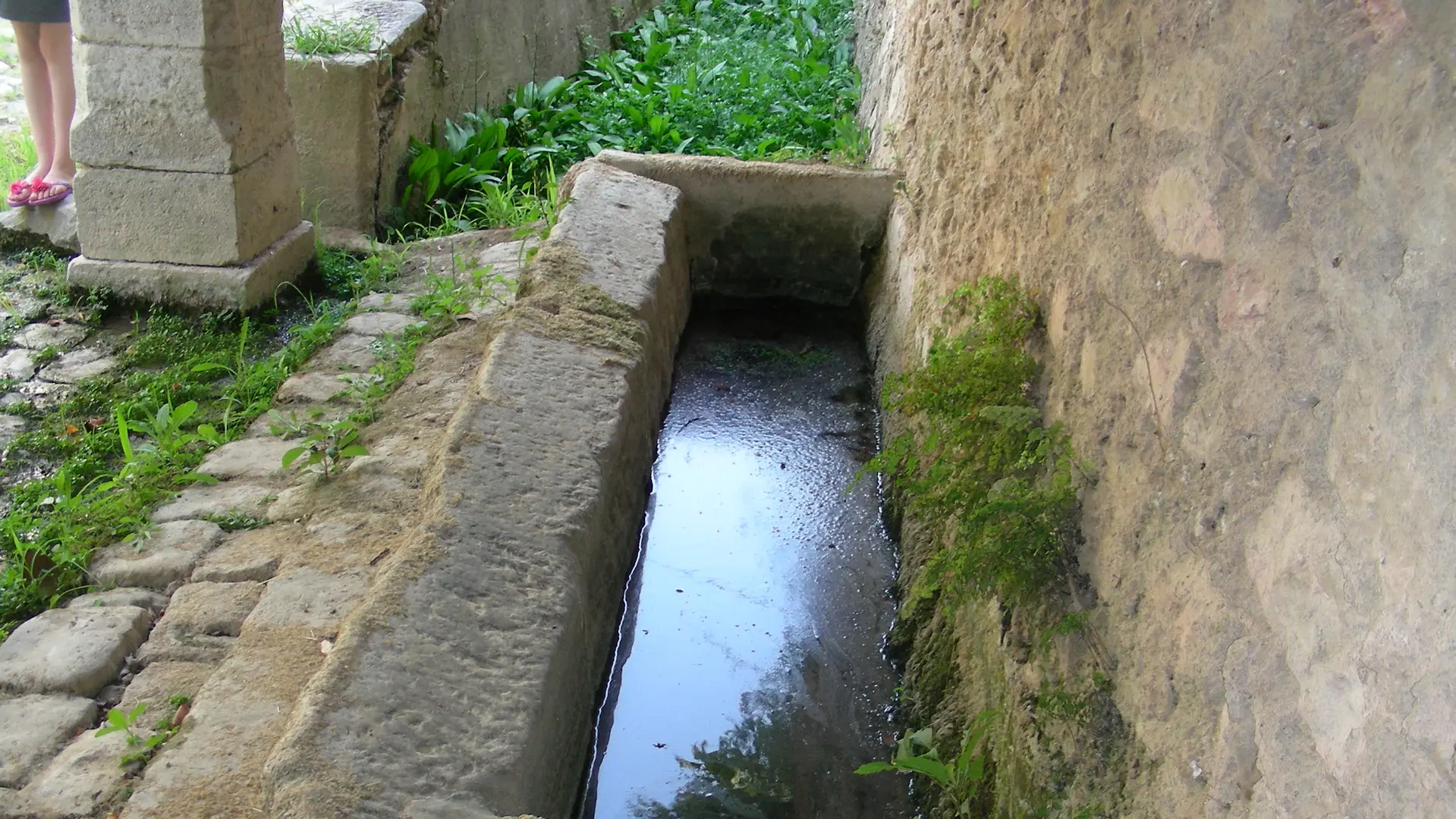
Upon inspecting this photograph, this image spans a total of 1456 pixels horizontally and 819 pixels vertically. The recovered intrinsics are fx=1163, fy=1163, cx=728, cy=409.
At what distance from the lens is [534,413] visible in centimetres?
292

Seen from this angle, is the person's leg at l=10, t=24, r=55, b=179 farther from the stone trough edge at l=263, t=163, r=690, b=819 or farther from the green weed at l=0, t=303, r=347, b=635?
the stone trough edge at l=263, t=163, r=690, b=819

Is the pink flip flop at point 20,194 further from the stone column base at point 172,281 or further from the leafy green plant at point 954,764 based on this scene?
the leafy green plant at point 954,764

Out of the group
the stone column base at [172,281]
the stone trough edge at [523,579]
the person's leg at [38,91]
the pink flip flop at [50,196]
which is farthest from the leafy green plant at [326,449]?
the person's leg at [38,91]

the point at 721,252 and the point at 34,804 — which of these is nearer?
the point at 34,804

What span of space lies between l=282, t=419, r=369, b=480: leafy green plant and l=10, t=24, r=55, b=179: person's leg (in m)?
2.05

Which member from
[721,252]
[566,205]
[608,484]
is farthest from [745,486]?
[721,252]

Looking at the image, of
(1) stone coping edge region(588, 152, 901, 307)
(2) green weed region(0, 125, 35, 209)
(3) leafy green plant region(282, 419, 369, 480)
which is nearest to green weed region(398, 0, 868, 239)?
(1) stone coping edge region(588, 152, 901, 307)

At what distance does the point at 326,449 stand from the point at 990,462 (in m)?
1.70

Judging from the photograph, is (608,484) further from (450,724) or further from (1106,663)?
(1106,663)

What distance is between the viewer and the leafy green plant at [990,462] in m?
2.21

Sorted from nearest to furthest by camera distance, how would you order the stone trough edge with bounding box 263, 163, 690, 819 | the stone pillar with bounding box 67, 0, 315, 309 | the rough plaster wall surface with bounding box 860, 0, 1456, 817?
the rough plaster wall surface with bounding box 860, 0, 1456, 817 < the stone trough edge with bounding box 263, 163, 690, 819 < the stone pillar with bounding box 67, 0, 315, 309

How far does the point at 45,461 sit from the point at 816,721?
2103 mm

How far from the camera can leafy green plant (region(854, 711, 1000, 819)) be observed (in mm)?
2361

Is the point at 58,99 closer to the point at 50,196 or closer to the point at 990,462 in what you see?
the point at 50,196
